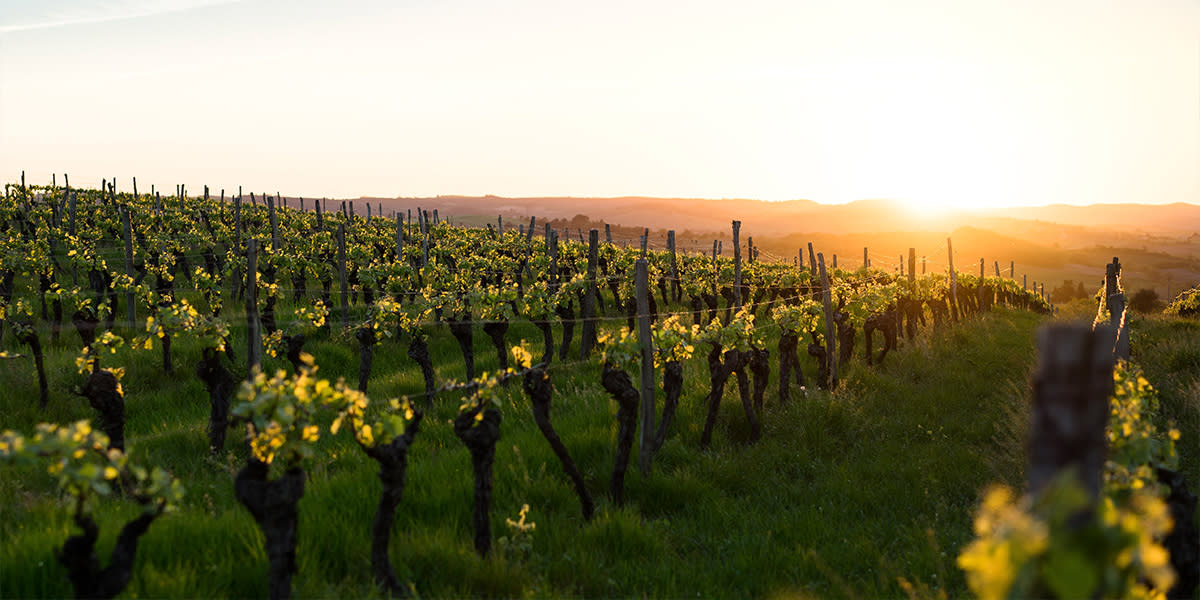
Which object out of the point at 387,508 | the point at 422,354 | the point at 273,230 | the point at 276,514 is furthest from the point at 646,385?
the point at 273,230

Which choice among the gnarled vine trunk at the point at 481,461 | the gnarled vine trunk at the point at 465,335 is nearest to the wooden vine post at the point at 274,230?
the gnarled vine trunk at the point at 465,335

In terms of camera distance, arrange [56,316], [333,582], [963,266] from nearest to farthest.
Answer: [333,582] < [56,316] < [963,266]

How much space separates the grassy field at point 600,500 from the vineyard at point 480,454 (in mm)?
43

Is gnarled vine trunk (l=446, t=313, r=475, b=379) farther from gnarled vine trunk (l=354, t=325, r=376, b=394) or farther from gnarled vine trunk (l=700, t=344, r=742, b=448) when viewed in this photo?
gnarled vine trunk (l=700, t=344, r=742, b=448)

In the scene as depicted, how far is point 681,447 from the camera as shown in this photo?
1141 centimetres

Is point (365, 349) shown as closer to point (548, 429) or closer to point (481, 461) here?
point (548, 429)

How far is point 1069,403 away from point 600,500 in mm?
7599

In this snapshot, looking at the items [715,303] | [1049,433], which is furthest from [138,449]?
[715,303]

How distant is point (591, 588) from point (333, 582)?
2646 mm

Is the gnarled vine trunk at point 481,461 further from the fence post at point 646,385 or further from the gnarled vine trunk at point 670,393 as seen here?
the gnarled vine trunk at point 670,393

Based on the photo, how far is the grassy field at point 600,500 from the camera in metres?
6.61

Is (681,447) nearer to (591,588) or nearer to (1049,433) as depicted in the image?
(591,588)

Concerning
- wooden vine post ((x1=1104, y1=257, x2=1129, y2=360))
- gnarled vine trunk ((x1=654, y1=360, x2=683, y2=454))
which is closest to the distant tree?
wooden vine post ((x1=1104, y1=257, x2=1129, y2=360))

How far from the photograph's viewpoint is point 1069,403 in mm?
2572
